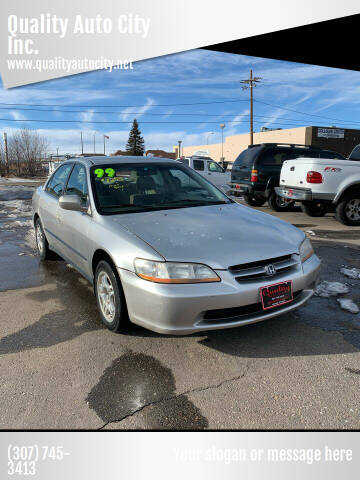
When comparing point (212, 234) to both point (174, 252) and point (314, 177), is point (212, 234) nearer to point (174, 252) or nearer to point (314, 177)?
point (174, 252)

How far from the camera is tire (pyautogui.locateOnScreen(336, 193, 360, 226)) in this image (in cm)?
817

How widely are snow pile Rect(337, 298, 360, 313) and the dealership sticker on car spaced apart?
115cm

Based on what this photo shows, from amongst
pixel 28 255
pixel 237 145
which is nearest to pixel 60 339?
pixel 28 255

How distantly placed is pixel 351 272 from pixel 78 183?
363 cm

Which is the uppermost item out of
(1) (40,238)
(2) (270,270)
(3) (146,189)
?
(3) (146,189)

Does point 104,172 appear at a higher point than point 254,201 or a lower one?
higher

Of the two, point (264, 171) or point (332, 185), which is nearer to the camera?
point (332, 185)

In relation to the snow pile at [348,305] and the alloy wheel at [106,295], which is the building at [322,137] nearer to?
the snow pile at [348,305]

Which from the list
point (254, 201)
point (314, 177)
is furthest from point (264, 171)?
point (314, 177)

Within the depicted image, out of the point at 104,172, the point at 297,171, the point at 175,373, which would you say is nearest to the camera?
the point at 175,373

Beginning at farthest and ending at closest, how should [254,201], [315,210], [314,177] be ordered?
[254,201], [315,210], [314,177]

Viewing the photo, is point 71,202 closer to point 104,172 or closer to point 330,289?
point 104,172

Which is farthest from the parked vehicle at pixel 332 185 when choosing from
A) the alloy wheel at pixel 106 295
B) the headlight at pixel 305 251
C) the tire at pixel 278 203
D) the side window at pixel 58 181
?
the alloy wheel at pixel 106 295

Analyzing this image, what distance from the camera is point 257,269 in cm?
268
